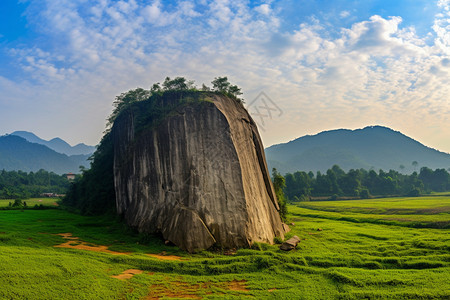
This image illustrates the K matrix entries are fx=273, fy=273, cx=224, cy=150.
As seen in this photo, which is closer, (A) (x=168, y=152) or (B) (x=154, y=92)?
(A) (x=168, y=152)

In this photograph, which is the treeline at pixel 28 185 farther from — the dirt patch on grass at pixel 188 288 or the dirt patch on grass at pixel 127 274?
the dirt patch on grass at pixel 188 288

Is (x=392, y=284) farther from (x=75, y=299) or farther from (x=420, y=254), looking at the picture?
(x=75, y=299)

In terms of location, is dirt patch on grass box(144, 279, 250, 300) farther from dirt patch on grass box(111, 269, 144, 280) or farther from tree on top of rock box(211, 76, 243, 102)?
tree on top of rock box(211, 76, 243, 102)

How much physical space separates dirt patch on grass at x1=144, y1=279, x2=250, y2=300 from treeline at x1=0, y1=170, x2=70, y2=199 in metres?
63.3

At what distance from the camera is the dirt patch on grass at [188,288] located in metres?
10.8

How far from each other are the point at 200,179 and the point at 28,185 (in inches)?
3060

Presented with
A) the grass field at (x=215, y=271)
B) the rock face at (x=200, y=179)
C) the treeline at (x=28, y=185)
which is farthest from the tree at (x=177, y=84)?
the treeline at (x=28, y=185)

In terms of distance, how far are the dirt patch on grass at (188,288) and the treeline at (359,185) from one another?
70.8 meters

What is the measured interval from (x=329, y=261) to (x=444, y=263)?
593 centimetres

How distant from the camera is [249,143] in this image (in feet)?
82.1

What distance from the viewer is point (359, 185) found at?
85250 mm

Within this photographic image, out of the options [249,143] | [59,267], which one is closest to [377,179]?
[249,143]

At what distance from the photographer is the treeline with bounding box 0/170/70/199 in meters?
61.4

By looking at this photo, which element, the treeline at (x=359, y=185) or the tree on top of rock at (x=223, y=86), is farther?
the treeline at (x=359, y=185)
